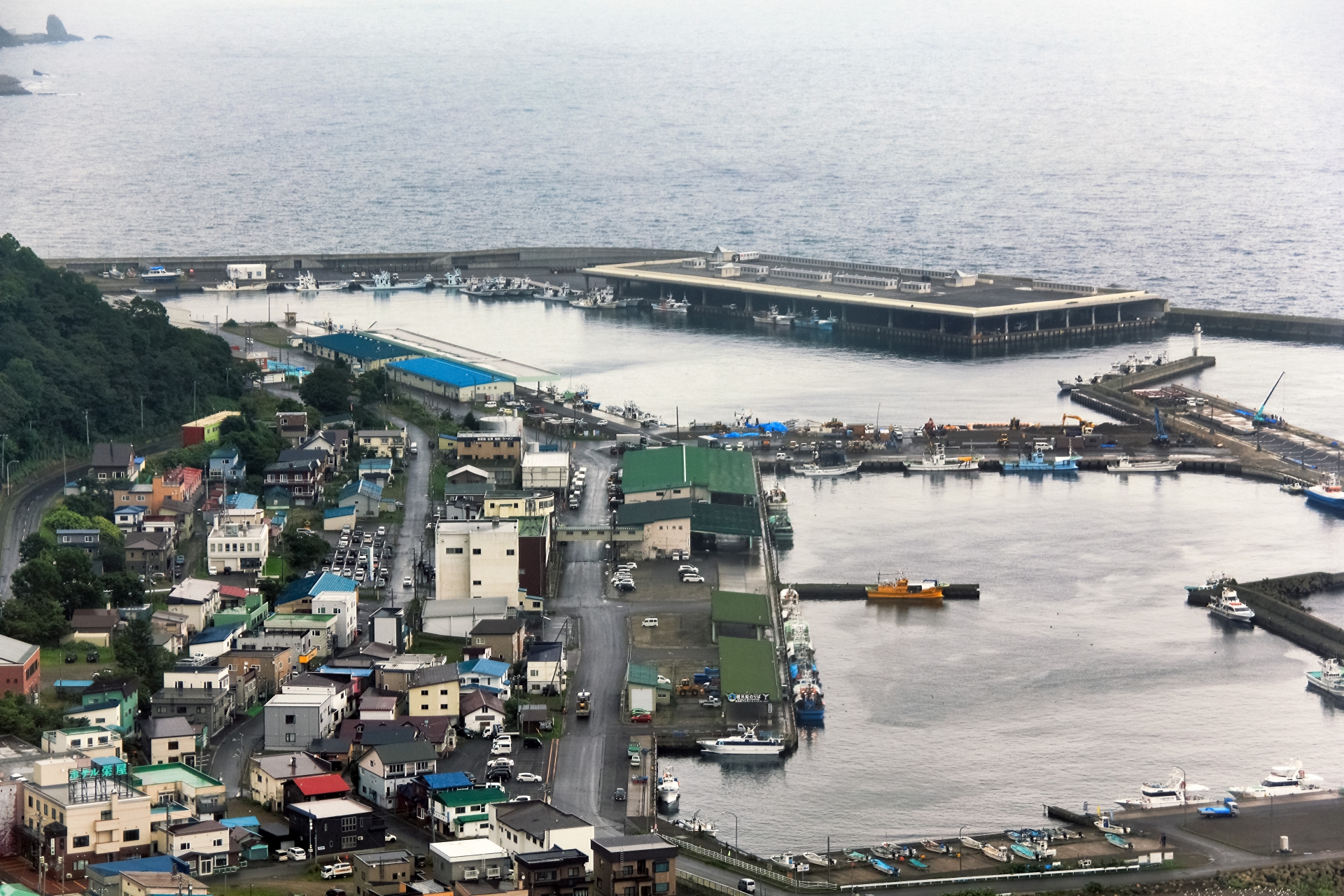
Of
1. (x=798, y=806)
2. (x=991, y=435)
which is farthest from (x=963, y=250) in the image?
(x=798, y=806)

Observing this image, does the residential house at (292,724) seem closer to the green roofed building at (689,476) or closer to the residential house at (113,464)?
the green roofed building at (689,476)

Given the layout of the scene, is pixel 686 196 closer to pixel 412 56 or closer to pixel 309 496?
pixel 309 496

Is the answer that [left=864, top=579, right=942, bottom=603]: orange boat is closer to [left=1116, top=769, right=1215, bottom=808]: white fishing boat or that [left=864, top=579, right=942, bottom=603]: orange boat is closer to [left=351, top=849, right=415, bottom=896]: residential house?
[left=1116, top=769, right=1215, bottom=808]: white fishing boat

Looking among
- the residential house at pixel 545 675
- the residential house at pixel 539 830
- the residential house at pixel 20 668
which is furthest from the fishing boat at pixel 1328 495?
the residential house at pixel 20 668

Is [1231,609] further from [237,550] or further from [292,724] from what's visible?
[237,550]

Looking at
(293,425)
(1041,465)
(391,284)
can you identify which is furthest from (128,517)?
(391,284)
